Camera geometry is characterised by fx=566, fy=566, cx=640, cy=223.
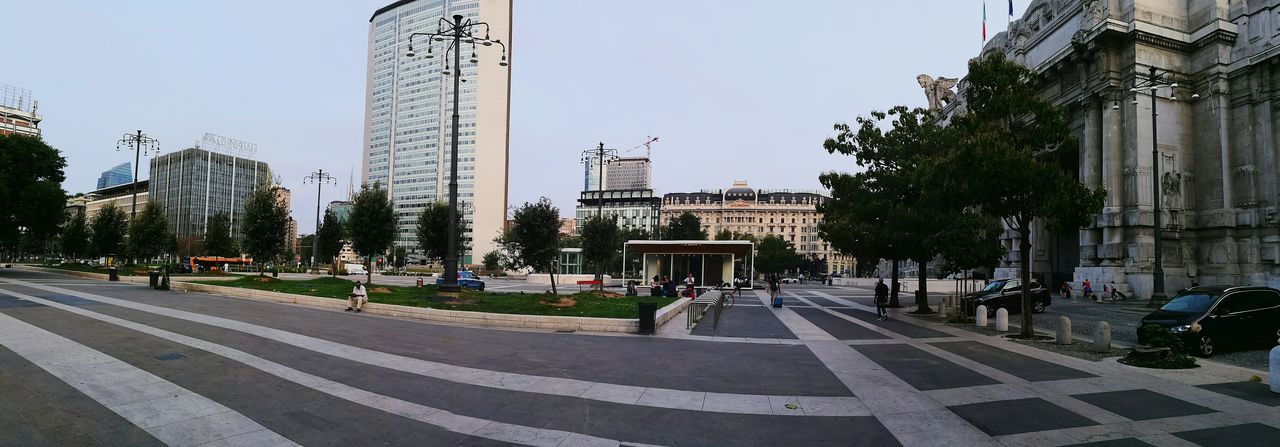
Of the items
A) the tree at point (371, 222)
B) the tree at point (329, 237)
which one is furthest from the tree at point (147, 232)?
the tree at point (371, 222)

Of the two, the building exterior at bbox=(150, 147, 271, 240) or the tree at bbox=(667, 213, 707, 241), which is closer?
the tree at bbox=(667, 213, 707, 241)

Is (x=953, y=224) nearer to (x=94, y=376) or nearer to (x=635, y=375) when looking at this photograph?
(x=635, y=375)

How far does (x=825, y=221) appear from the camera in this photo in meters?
25.9

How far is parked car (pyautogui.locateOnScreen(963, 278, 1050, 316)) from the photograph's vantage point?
22522 millimetres

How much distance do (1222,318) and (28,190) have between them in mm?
59225

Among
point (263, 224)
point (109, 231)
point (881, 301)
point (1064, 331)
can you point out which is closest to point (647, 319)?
point (881, 301)

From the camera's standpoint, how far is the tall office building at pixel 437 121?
145 metres

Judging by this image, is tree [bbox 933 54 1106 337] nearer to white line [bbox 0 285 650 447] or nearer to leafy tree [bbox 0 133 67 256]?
white line [bbox 0 285 650 447]

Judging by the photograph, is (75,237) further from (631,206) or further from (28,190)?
(631,206)

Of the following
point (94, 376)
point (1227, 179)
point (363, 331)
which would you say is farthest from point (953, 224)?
point (1227, 179)

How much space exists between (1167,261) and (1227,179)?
616 cm

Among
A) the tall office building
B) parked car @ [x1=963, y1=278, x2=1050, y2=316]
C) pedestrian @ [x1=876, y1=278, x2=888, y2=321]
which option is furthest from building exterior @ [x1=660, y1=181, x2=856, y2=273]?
pedestrian @ [x1=876, y1=278, x2=888, y2=321]

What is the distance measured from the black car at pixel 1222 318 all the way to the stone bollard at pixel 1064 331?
1.42m

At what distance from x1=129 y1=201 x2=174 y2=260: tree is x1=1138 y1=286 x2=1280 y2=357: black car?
200ft
